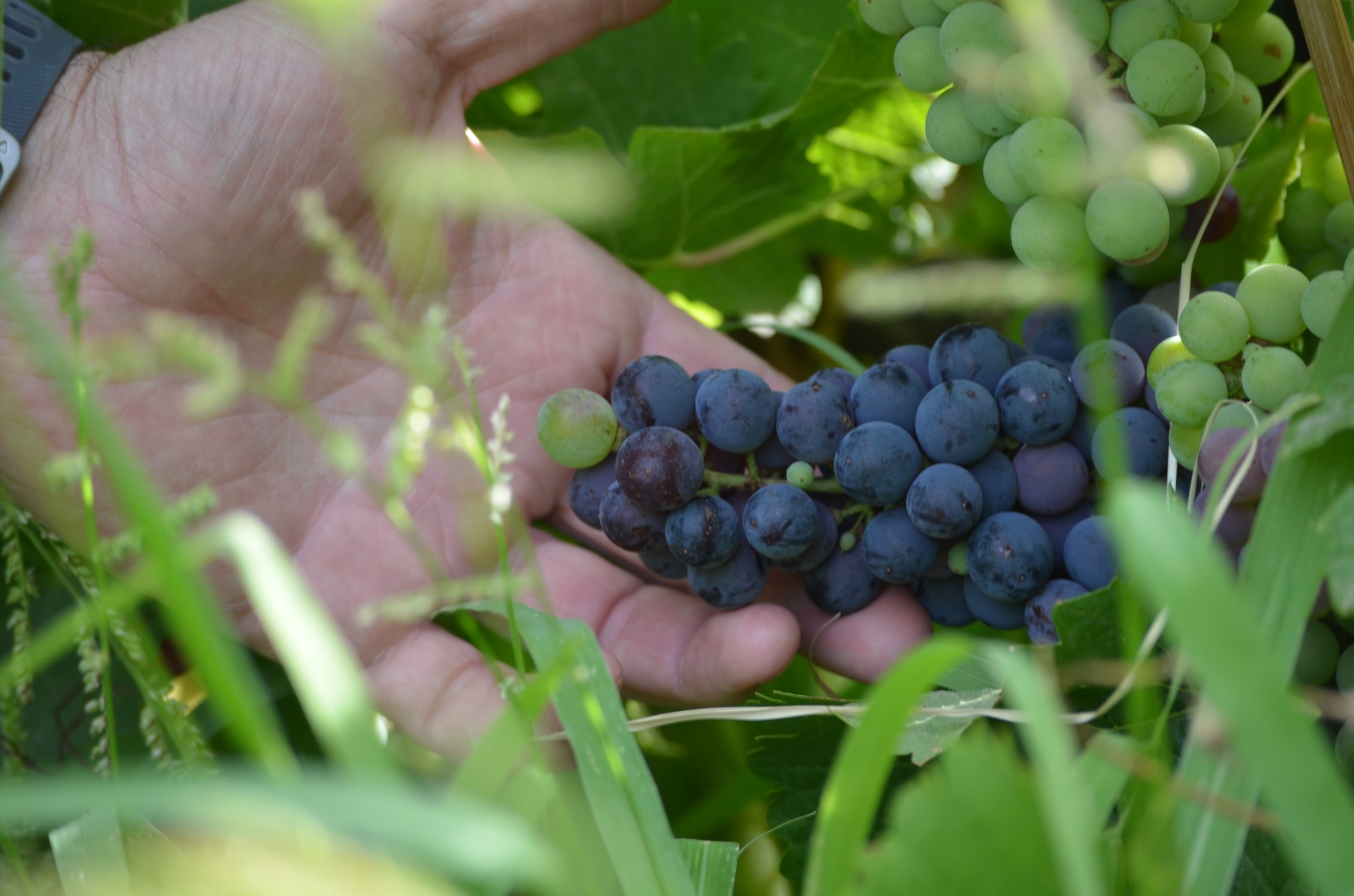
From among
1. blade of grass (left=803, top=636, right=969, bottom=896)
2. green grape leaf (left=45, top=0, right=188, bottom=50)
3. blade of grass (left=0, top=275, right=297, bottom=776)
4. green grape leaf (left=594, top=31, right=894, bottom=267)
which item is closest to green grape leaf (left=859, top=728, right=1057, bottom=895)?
blade of grass (left=803, top=636, right=969, bottom=896)

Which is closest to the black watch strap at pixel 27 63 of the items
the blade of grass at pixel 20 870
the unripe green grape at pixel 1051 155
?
the blade of grass at pixel 20 870

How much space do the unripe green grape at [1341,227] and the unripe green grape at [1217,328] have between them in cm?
16

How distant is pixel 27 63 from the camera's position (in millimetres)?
1003

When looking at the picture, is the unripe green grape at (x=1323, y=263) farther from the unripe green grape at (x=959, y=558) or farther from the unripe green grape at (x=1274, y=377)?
the unripe green grape at (x=959, y=558)

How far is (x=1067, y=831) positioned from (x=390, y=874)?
244 mm

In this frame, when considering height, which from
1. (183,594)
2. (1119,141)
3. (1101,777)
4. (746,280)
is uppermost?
(1119,141)

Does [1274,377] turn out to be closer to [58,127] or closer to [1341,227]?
[1341,227]

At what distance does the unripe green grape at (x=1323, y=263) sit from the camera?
0.78m

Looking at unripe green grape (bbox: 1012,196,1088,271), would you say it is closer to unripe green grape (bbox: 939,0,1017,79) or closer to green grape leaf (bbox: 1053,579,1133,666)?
unripe green grape (bbox: 939,0,1017,79)

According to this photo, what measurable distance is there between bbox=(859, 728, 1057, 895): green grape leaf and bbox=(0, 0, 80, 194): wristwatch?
1.05 metres

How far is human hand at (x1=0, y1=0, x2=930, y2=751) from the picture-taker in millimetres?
960

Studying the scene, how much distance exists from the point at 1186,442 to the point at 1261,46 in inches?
13.8

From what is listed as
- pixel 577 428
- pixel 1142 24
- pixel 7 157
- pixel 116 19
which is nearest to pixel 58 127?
pixel 7 157

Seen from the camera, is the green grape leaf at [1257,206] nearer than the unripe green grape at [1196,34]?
No
